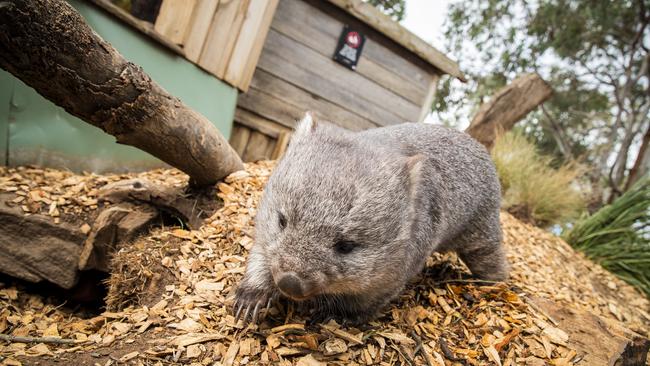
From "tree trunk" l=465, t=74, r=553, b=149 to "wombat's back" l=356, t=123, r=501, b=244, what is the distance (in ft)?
9.66

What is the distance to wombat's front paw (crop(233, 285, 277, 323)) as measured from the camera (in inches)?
90.5

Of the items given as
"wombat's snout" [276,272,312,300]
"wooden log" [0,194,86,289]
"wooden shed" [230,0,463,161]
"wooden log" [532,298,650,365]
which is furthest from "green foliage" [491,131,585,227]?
"wooden log" [0,194,86,289]

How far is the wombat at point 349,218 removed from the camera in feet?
6.17

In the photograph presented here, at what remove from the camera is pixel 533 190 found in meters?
6.88

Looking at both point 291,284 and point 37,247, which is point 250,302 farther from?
point 37,247

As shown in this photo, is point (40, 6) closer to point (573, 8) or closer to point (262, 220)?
point (262, 220)

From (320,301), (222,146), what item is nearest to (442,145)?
(320,301)

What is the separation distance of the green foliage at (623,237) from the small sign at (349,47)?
396 centimetres

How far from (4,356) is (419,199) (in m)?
2.26

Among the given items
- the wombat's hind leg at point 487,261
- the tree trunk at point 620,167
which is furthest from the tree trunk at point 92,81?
the tree trunk at point 620,167

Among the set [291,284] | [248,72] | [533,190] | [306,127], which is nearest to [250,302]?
[291,284]

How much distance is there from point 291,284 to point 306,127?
915mm

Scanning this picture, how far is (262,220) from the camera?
84.9 inches

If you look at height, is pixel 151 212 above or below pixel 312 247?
below
